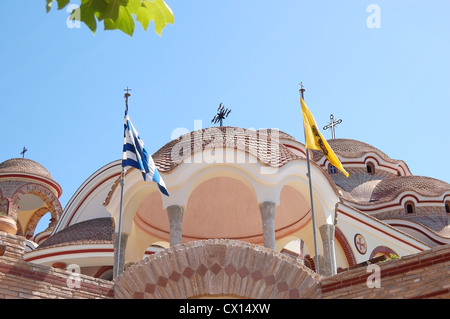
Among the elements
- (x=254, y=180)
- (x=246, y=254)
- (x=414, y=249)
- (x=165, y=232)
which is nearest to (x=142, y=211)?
(x=165, y=232)

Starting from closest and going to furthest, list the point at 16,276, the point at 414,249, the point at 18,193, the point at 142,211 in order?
the point at 16,276 < the point at 142,211 < the point at 414,249 < the point at 18,193

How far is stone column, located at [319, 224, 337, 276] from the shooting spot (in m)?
12.2

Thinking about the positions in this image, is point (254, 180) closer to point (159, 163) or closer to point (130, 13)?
point (159, 163)

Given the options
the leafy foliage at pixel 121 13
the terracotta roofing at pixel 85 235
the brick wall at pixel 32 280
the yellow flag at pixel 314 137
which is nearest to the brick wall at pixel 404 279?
the brick wall at pixel 32 280

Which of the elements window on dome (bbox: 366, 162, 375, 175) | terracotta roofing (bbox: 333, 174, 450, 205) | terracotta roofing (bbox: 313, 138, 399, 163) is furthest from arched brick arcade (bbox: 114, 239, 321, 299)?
window on dome (bbox: 366, 162, 375, 175)

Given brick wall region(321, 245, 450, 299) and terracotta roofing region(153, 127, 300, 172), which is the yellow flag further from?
brick wall region(321, 245, 450, 299)

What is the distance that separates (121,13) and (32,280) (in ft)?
13.3

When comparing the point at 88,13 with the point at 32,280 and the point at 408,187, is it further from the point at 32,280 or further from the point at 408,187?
the point at 408,187

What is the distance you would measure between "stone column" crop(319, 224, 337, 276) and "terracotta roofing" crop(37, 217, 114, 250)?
231 inches

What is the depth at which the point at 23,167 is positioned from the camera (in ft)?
79.9

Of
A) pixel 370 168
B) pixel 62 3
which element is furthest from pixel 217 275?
pixel 370 168

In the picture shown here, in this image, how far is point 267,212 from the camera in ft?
38.3

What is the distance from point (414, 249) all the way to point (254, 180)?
978cm
